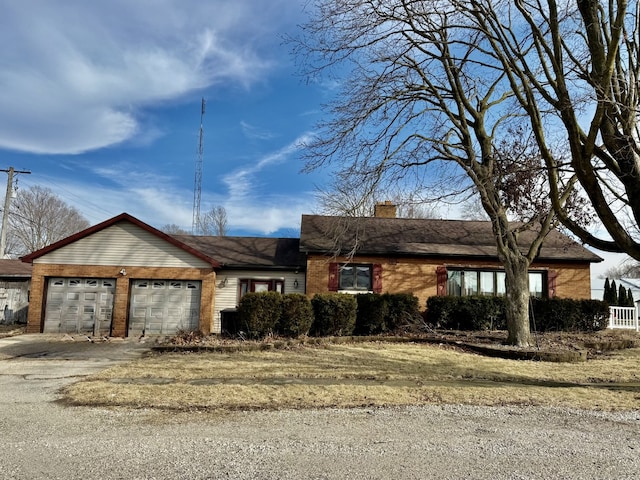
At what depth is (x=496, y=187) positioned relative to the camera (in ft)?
41.4

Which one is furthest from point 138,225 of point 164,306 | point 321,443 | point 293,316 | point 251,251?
point 321,443

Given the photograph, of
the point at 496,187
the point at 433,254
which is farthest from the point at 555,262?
the point at 496,187

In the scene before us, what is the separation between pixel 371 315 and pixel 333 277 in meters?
3.31

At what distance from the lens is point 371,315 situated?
641 inches

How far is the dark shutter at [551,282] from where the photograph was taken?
19.8 meters

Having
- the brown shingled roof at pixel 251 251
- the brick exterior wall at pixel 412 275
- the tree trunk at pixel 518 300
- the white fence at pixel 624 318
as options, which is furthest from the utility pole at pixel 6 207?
the white fence at pixel 624 318

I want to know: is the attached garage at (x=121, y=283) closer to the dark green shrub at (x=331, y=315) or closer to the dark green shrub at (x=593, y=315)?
the dark green shrub at (x=331, y=315)

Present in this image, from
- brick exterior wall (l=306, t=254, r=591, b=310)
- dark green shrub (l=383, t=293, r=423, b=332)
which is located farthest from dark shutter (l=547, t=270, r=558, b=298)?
dark green shrub (l=383, t=293, r=423, b=332)

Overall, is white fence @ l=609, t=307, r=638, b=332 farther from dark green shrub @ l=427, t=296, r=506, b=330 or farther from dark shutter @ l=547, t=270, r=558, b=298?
dark green shrub @ l=427, t=296, r=506, b=330

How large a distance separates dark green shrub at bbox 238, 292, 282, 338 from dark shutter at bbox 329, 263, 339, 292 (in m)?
4.75

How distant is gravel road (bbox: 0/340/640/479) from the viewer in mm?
4094

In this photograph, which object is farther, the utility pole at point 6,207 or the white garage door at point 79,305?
the utility pole at point 6,207

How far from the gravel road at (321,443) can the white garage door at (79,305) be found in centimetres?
1194

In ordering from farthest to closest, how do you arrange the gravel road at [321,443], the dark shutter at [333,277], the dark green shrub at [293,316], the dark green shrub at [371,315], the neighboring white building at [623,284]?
the neighboring white building at [623,284], the dark shutter at [333,277], the dark green shrub at [371,315], the dark green shrub at [293,316], the gravel road at [321,443]
